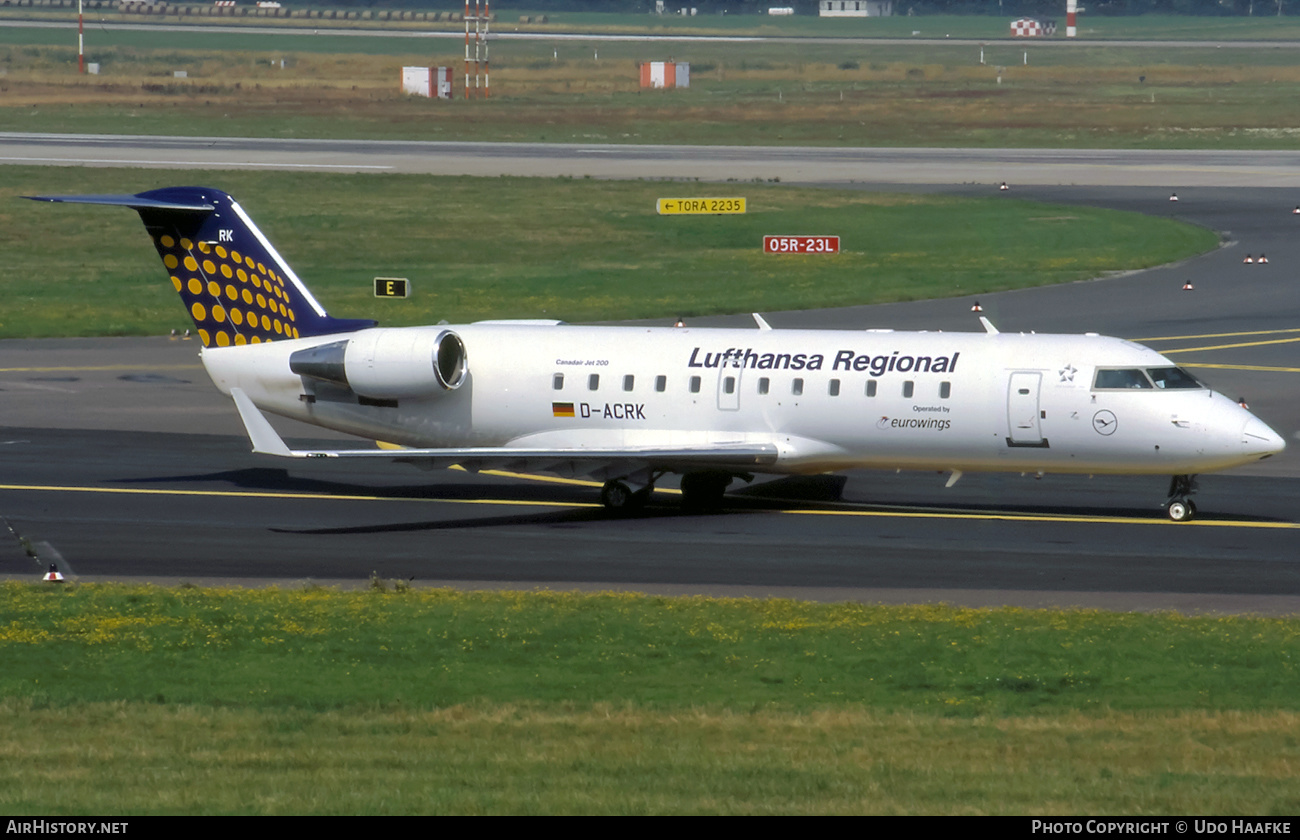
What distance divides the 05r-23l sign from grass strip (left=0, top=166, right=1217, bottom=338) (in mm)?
706

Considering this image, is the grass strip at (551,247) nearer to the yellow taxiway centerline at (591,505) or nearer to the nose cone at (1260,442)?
the yellow taxiway centerline at (591,505)

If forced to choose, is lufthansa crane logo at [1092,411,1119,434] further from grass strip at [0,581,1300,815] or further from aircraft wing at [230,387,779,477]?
grass strip at [0,581,1300,815]

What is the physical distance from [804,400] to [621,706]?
1371cm

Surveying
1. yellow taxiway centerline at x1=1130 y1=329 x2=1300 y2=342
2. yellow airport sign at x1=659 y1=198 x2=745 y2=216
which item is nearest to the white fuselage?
yellow taxiway centerline at x1=1130 y1=329 x2=1300 y2=342

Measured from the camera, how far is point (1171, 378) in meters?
30.1

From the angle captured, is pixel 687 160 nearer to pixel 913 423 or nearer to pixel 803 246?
pixel 803 246

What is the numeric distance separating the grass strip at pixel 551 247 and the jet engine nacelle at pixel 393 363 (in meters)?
20.3

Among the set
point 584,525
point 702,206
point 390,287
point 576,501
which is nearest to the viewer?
point 584,525

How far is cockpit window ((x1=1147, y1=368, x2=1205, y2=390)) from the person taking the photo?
3002cm

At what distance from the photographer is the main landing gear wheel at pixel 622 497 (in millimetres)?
31938

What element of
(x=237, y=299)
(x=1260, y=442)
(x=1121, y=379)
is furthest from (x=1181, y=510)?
(x=237, y=299)

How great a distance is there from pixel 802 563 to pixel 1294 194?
213 ft

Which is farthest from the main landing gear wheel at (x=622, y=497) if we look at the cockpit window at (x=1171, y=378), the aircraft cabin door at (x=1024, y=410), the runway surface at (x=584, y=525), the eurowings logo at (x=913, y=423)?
the cockpit window at (x=1171, y=378)

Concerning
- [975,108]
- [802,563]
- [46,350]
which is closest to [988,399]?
[802,563]
